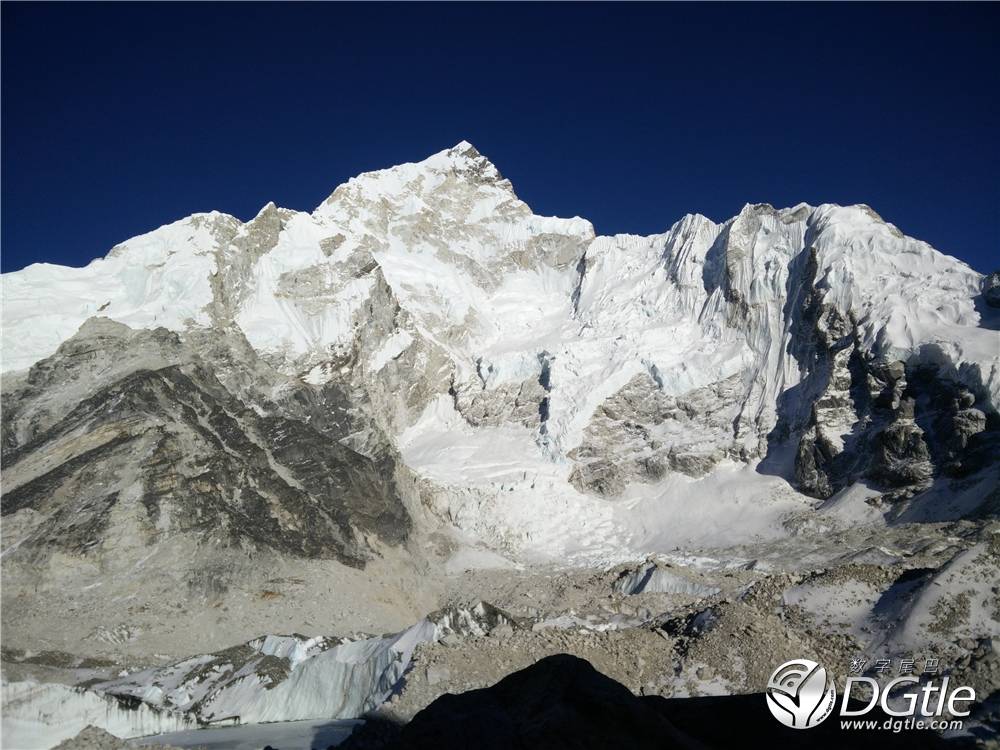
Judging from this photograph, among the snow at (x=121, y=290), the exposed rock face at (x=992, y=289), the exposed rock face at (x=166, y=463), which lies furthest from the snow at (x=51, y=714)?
the exposed rock face at (x=992, y=289)

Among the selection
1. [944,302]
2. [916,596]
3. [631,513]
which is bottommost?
[916,596]

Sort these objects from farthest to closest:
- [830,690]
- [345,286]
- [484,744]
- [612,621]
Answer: [345,286]
[612,621]
[830,690]
[484,744]

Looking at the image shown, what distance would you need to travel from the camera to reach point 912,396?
5891 centimetres

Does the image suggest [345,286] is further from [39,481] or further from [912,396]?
[912,396]

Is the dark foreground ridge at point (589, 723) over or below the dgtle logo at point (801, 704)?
below

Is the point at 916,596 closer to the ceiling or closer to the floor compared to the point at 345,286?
closer to the floor

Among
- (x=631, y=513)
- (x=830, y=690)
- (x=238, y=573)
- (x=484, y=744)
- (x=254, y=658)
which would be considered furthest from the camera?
(x=631, y=513)

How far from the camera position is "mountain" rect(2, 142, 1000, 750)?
142 feet

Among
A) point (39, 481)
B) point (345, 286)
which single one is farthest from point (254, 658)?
point (345, 286)

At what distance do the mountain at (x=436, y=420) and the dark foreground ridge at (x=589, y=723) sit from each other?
14.3m

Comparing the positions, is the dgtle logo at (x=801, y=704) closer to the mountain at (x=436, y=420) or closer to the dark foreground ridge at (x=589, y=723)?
the dark foreground ridge at (x=589, y=723)

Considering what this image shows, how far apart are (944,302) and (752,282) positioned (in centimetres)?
2051

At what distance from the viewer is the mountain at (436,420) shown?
1699 inches

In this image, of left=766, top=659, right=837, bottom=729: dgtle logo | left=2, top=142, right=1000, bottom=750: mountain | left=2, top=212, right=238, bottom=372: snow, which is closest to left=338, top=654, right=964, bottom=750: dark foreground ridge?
left=766, top=659, right=837, bottom=729: dgtle logo
